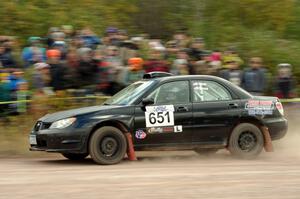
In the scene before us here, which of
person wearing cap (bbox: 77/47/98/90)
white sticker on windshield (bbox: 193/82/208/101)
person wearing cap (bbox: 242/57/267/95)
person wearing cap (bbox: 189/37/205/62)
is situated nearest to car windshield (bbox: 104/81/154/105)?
white sticker on windshield (bbox: 193/82/208/101)

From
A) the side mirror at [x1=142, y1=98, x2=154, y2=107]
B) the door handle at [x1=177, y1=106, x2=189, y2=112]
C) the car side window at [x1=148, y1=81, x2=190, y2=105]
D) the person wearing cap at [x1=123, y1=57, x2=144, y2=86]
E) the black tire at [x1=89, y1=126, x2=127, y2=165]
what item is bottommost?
the black tire at [x1=89, y1=126, x2=127, y2=165]

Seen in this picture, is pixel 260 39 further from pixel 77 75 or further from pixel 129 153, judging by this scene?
pixel 129 153

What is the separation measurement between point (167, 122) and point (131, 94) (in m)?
0.86

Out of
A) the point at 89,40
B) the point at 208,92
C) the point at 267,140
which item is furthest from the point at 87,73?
the point at 267,140

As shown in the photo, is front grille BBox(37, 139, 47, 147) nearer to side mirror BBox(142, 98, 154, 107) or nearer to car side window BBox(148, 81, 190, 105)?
side mirror BBox(142, 98, 154, 107)

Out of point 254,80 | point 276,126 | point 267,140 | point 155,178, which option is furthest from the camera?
point 254,80

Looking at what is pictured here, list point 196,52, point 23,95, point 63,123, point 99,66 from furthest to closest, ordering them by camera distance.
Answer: point 196,52
point 99,66
point 23,95
point 63,123

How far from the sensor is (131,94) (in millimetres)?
12117

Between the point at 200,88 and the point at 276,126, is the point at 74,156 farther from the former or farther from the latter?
the point at 276,126

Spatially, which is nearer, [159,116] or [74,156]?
Answer: [159,116]

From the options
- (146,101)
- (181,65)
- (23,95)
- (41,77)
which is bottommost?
(146,101)

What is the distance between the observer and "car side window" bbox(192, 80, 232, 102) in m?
12.2

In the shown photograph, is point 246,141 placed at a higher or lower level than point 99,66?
lower

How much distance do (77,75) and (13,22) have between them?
6.51 meters
